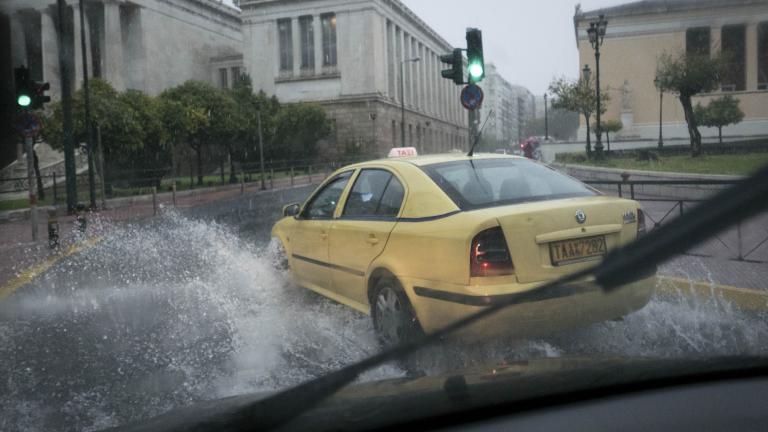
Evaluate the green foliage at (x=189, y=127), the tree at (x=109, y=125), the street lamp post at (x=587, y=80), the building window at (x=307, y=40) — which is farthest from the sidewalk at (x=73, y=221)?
the street lamp post at (x=587, y=80)

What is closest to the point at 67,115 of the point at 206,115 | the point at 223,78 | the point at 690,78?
the point at 206,115

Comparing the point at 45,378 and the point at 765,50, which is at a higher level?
the point at 765,50

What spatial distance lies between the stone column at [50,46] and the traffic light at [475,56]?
9.44 meters

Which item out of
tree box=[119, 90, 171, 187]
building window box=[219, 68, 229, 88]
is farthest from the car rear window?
building window box=[219, 68, 229, 88]

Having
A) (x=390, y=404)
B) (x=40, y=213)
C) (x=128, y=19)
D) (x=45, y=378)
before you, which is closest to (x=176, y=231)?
(x=40, y=213)

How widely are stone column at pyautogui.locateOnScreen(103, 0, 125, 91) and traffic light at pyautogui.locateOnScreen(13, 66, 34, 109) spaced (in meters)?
23.5

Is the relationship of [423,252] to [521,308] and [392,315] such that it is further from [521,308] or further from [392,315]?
[521,308]

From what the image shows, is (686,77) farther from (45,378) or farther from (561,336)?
(45,378)

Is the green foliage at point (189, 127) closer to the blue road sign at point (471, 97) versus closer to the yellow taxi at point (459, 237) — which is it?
the blue road sign at point (471, 97)

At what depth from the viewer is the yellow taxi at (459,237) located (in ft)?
11.6

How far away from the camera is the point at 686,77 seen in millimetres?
11375

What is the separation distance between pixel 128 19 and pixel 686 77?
36497 millimetres

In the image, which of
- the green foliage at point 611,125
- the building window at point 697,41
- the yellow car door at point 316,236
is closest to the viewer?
the yellow car door at point 316,236

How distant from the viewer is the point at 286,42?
22156 millimetres
